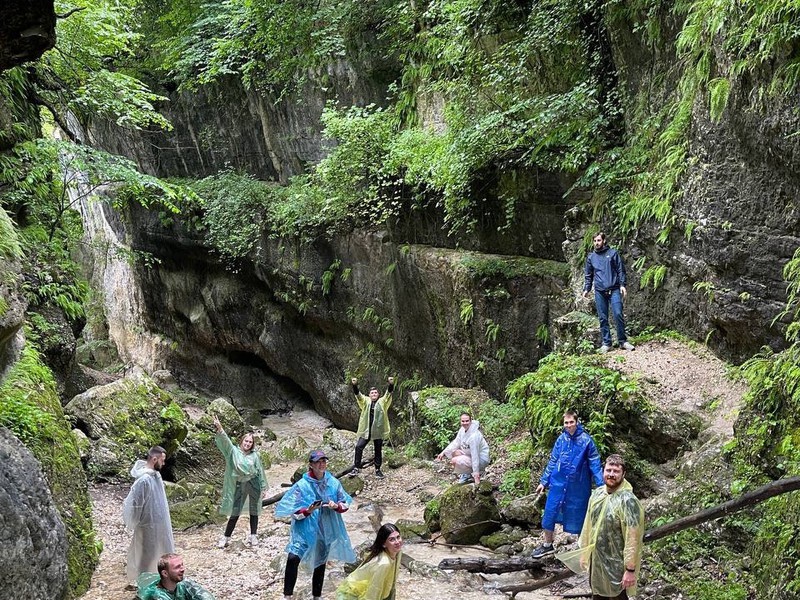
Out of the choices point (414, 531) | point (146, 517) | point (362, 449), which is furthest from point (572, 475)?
point (362, 449)

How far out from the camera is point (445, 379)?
15.5 metres

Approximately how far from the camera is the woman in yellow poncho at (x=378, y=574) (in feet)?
14.8

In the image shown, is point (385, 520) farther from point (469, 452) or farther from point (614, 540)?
point (614, 540)

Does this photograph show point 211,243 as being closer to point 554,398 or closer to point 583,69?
point 583,69

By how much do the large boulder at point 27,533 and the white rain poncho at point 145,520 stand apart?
31.3 inches

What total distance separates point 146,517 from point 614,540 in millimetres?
4606

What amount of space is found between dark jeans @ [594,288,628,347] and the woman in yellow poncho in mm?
6142

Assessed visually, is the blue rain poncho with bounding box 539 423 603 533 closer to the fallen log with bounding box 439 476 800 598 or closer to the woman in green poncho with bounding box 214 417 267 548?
the fallen log with bounding box 439 476 800 598

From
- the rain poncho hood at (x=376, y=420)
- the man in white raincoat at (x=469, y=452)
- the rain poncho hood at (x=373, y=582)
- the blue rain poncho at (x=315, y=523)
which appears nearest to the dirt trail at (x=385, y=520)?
the blue rain poncho at (x=315, y=523)

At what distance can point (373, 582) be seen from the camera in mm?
4512

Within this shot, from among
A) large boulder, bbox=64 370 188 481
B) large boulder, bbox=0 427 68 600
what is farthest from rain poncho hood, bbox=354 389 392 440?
large boulder, bbox=0 427 68 600

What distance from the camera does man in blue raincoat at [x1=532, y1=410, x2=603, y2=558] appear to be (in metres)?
6.73

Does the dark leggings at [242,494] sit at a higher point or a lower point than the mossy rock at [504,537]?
higher

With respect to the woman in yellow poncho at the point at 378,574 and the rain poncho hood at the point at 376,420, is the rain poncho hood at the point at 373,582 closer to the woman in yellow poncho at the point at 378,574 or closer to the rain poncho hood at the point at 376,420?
the woman in yellow poncho at the point at 378,574
